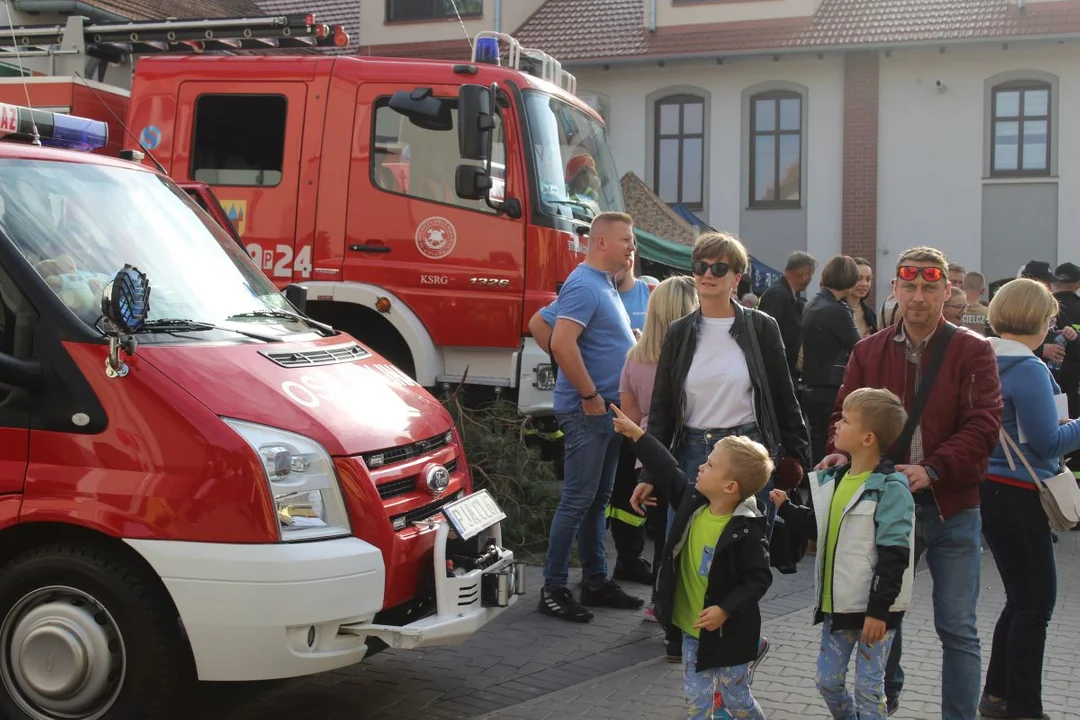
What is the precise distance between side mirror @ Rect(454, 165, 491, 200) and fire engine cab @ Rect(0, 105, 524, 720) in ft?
13.7

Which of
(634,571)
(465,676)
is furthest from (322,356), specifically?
(634,571)

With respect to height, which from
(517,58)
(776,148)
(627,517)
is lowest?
(627,517)

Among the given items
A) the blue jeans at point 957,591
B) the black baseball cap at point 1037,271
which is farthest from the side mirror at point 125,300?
the black baseball cap at point 1037,271

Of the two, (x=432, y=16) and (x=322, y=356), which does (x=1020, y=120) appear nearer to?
(x=432, y=16)

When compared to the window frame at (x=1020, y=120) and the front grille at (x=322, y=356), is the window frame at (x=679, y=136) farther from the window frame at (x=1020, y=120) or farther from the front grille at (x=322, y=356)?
the front grille at (x=322, y=356)

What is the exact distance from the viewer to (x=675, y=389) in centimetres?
521

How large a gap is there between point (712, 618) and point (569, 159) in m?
5.84

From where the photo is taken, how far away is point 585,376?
6.15 m

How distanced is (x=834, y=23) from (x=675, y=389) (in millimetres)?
19600

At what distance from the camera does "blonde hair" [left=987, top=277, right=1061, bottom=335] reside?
4844 millimetres

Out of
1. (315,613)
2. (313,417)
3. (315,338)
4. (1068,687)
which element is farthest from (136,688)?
(1068,687)

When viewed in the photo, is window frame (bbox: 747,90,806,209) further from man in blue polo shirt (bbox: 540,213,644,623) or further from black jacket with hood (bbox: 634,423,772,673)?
black jacket with hood (bbox: 634,423,772,673)

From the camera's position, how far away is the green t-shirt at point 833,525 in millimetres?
4188

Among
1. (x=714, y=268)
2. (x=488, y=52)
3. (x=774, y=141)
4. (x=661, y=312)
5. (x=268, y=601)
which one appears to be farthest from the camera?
(x=774, y=141)
